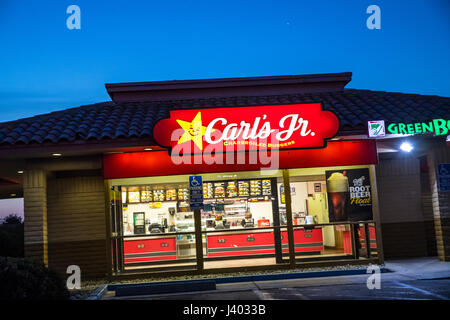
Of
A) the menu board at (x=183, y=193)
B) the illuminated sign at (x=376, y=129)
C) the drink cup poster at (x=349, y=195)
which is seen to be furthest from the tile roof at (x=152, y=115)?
the menu board at (x=183, y=193)

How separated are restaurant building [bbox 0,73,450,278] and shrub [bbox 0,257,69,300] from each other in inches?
154

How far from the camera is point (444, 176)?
44.9ft

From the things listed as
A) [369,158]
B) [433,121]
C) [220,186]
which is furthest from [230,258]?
[433,121]

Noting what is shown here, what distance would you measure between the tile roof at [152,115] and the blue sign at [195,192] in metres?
1.93

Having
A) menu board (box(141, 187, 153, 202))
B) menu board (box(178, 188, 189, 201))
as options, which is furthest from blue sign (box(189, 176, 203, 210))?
menu board (box(141, 187, 153, 202))

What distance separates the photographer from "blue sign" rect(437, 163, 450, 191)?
1359 cm

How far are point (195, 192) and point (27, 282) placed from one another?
5677mm

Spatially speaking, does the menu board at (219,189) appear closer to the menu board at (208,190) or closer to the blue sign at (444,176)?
the menu board at (208,190)

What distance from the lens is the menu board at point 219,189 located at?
14.9m

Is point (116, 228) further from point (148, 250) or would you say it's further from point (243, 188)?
point (243, 188)

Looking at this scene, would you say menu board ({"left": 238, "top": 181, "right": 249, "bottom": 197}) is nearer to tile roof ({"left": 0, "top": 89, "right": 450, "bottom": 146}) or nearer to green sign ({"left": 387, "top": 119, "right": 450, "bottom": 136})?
tile roof ({"left": 0, "top": 89, "right": 450, "bottom": 146})

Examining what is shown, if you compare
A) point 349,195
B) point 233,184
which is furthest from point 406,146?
point 233,184
